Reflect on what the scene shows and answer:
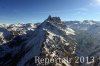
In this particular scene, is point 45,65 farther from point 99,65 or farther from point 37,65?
point 99,65

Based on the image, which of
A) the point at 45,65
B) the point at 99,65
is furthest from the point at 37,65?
the point at 99,65
